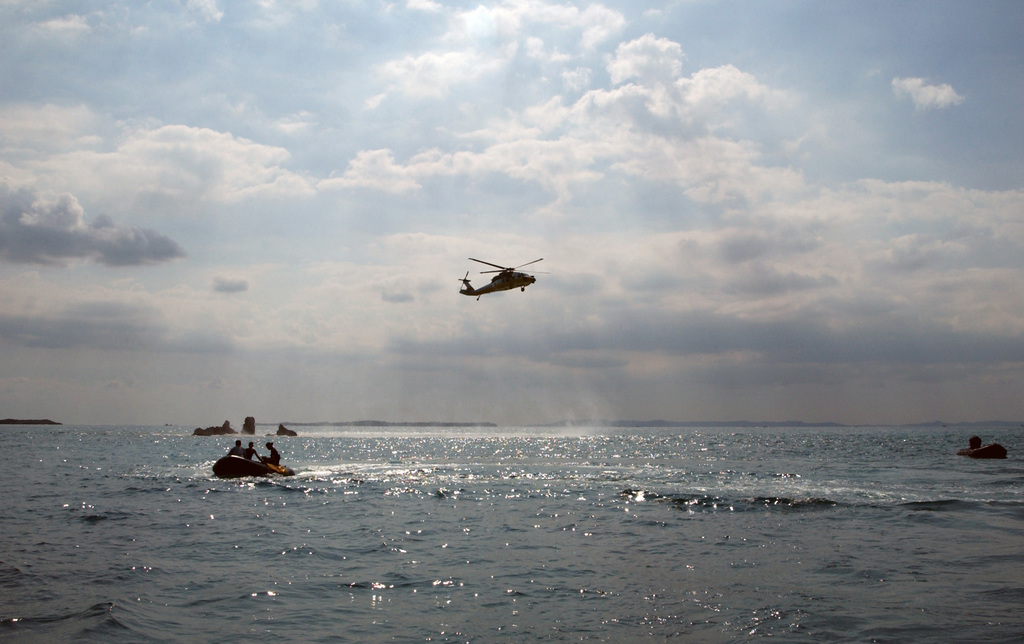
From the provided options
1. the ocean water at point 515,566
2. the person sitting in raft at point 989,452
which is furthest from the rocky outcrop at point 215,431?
the person sitting in raft at point 989,452

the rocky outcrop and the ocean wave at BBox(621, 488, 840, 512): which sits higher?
the ocean wave at BBox(621, 488, 840, 512)

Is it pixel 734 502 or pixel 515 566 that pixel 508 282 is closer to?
pixel 734 502

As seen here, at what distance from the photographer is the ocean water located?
13.2 metres

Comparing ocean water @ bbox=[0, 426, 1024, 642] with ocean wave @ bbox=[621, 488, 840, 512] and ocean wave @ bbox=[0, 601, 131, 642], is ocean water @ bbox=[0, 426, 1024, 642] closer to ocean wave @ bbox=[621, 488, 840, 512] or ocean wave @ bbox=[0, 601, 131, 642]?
ocean wave @ bbox=[0, 601, 131, 642]

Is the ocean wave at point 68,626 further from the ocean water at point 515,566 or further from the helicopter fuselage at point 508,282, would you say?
the helicopter fuselage at point 508,282

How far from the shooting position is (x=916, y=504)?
30.1 m

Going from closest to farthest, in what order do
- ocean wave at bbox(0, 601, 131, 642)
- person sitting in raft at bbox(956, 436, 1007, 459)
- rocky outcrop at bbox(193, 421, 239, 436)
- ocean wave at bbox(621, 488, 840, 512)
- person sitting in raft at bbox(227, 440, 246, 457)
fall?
1. ocean wave at bbox(0, 601, 131, 642)
2. ocean wave at bbox(621, 488, 840, 512)
3. person sitting in raft at bbox(227, 440, 246, 457)
4. person sitting in raft at bbox(956, 436, 1007, 459)
5. rocky outcrop at bbox(193, 421, 239, 436)

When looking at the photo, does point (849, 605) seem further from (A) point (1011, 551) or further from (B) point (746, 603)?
(A) point (1011, 551)

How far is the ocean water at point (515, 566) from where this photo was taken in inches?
522

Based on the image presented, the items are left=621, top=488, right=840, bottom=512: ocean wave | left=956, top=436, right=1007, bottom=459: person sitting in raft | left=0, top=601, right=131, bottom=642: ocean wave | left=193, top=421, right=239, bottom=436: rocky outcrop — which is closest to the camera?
left=0, top=601, right=131, bottom=642: ocean wave

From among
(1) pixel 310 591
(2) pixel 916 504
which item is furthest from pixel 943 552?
(1) pixel 310 591

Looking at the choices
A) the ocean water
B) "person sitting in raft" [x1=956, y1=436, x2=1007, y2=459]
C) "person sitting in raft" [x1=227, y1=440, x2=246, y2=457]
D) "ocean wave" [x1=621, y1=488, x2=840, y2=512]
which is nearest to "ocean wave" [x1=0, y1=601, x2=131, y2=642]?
the ocean water

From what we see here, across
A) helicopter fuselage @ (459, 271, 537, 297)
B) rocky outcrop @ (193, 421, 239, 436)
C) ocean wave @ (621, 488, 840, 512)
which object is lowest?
rocky outcrop @ (193, 421, 239, 436)

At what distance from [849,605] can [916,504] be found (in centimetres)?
1877
